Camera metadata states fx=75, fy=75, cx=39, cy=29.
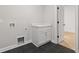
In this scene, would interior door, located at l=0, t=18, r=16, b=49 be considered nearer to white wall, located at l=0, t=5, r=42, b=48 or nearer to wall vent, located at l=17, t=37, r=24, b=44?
white wall, located at l=0, t=5, r=42, b=48

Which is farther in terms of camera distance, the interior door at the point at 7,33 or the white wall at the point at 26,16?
the white wall at the point at 26,16

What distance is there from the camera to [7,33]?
9.71ft

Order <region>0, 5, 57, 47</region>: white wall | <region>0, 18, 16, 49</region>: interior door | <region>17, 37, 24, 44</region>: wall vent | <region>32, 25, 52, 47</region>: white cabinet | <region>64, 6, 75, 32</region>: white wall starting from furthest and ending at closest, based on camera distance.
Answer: <region>64, 6, 75, 32</region>: white wall
<region>17, 37, 24, 44</region>: wall vent
<region>32, 25, 52, 47</region>: white cabinet
<region>0, 5, 57, 47</region>: white wall
<region>0, 18, 16, 49</region>: interior door

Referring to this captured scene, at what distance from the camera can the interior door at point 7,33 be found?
9.18 ft

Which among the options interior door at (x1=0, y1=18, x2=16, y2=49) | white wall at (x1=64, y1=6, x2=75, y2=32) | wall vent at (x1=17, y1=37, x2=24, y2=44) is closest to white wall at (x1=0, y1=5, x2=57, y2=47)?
interior door at (x1=0, y1=18, x2=16, y2=49)

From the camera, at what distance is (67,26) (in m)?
6.71

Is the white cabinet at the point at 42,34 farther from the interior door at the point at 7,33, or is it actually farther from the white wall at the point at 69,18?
the white wall at the point at 69,18

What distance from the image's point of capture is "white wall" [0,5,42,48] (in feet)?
9.37

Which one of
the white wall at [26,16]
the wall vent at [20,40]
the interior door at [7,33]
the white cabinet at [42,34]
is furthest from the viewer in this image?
the wall vent at [20,40]

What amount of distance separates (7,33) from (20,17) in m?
0.92

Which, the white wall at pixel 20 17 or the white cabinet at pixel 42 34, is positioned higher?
the white wall at pixel 20 17

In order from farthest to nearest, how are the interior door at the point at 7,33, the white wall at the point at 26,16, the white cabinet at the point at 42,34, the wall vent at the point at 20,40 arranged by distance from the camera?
the wall vent at the point at 20,40 < the white cabinet at the point at 42,34 < the white wall at the point at 26,16 < the interior door at the point at 7,33

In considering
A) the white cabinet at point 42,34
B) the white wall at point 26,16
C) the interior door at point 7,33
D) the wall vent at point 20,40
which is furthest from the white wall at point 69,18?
the interior door at point 7,33
